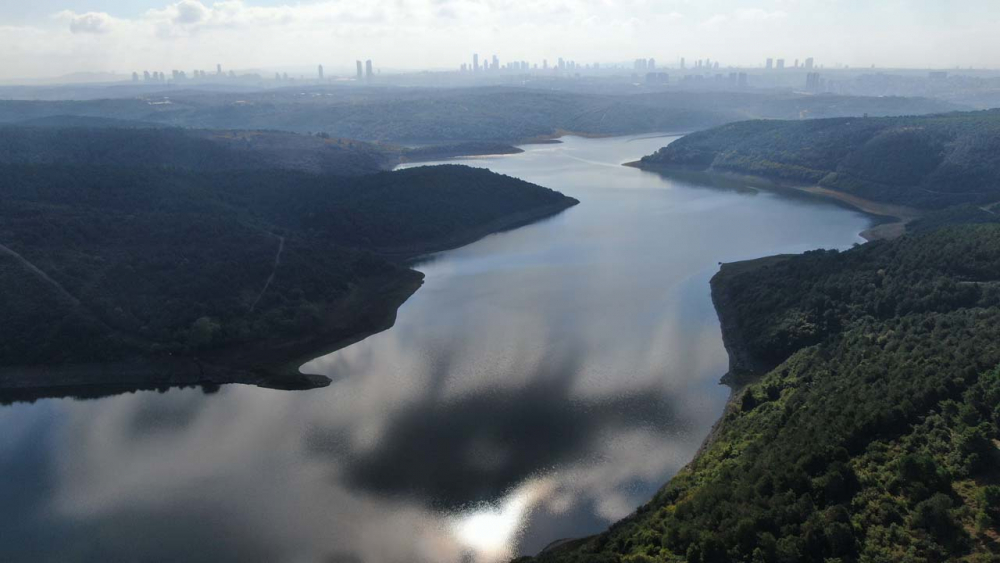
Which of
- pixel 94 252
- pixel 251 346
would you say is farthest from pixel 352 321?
pixel 94 252

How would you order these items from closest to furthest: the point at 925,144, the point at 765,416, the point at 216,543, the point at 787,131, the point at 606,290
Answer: the point at 216,543, the point at 765,416, the point at 606,290, the point at 925,144, the point at 787,131

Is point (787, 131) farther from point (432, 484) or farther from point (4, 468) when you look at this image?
point (4, 468)

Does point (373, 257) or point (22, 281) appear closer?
point (22, 281)

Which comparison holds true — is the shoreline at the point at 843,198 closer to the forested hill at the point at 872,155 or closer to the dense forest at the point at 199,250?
the forested hill at the point at 872,155

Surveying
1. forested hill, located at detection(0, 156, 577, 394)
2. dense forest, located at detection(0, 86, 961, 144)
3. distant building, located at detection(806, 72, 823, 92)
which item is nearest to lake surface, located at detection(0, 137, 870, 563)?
forested hill, located at detection(0, 156, 577, 394)

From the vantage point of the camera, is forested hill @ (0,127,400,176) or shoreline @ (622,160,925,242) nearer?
shoreline @ (622,160,925,242)

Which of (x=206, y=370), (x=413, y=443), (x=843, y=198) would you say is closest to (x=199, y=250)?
(x=206, y=370)

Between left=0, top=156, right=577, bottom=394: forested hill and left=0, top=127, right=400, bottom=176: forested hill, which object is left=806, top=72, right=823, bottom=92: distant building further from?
left=0, top=156, right=577, bottom=394: forested hill
